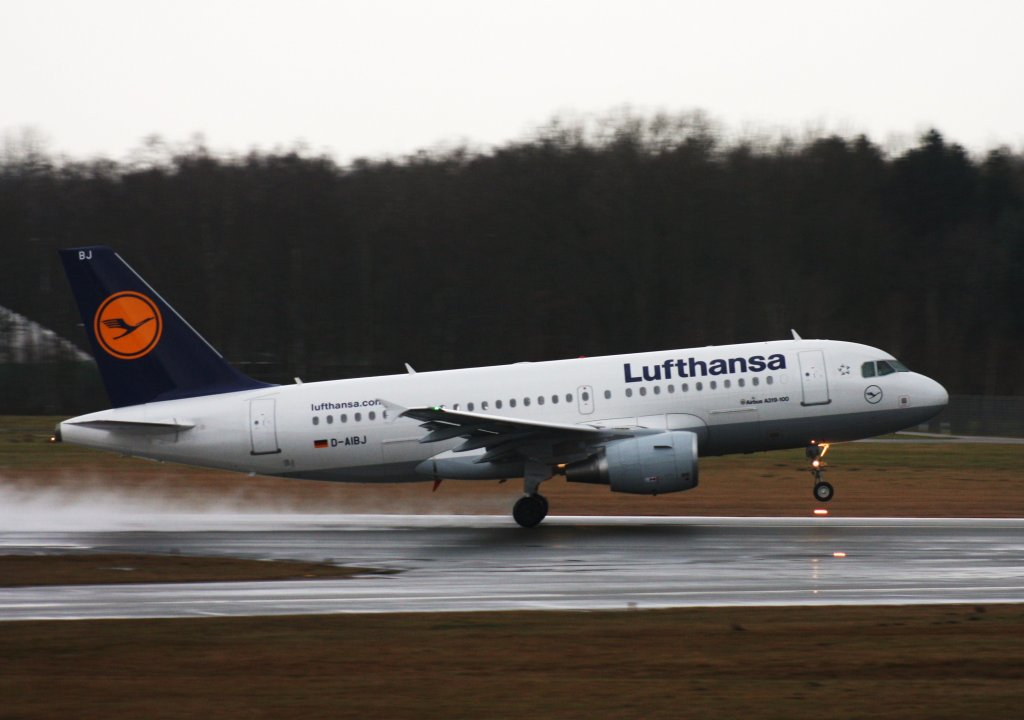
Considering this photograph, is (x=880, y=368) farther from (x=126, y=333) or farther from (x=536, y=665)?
(x=536, y=665)

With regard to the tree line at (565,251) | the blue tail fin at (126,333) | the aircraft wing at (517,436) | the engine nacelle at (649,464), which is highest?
the tree line at (565,251)

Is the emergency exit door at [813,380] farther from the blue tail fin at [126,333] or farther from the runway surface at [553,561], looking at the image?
the blue tail fin at [126,333]

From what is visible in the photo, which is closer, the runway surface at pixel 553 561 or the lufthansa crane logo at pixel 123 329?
the runway surface at pixel 553 561

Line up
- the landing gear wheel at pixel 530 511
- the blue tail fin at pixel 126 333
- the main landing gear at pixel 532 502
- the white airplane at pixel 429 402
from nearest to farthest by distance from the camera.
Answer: the main landing gear at pixel 532 502 < the landing gear wheel at pixel 530 511 < the white airplane at pixel 429 402 < the blue tail fin at pixel 126 333

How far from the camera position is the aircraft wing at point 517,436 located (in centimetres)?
2375

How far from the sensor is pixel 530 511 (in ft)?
82.4

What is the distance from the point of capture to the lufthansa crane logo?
86.7 feet

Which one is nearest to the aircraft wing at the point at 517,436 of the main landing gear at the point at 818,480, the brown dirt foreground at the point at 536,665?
the main landing gear at the point at 818,480

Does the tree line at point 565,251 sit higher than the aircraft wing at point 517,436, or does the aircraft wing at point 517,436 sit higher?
the tree line at point 565,251

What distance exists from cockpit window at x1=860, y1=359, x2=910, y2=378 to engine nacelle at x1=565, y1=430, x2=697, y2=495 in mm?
4681

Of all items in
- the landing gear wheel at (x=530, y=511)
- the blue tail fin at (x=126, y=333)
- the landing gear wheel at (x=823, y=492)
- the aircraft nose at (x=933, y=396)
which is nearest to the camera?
the landing gear wheel at (x=530, y=511)

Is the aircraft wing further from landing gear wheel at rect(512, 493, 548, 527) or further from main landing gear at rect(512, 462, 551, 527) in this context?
landing gear wheel at rect(512, 493, 548, 527)

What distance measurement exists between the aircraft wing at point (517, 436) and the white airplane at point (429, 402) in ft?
1.13

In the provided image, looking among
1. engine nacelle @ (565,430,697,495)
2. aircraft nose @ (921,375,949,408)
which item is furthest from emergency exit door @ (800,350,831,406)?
engine nacelle @ (565,430,697,495)
